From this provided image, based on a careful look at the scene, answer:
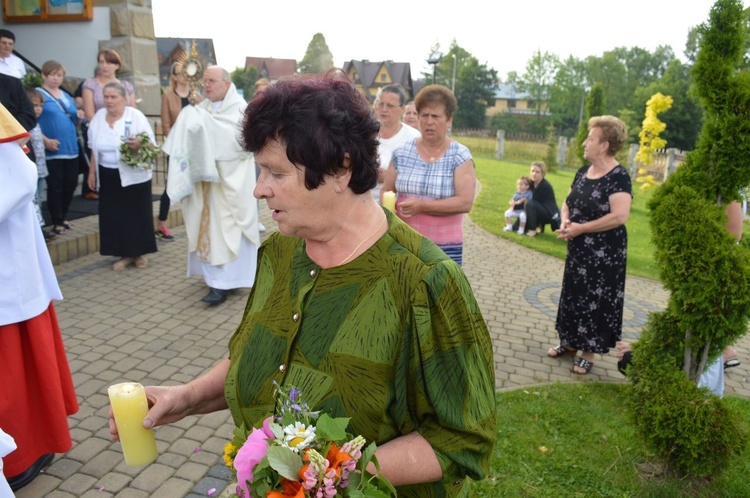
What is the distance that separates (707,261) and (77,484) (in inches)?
146

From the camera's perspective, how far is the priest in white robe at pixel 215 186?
587 centimetres

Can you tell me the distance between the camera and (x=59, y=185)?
7.81 metres

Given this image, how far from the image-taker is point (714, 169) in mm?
3346

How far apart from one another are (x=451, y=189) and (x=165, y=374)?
2687mm

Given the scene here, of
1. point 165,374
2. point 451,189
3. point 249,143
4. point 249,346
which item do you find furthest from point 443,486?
point 165,374

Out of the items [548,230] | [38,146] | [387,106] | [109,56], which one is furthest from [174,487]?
[548,230]

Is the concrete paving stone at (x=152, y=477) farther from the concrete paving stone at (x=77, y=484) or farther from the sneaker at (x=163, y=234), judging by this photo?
the sneaker at (x=163, y=234)

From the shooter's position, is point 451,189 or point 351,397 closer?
point 351,397

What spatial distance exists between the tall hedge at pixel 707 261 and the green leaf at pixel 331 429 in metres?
2.57

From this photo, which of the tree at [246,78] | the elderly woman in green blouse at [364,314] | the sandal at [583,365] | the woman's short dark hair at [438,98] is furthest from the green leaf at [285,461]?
the tree at [246,78]

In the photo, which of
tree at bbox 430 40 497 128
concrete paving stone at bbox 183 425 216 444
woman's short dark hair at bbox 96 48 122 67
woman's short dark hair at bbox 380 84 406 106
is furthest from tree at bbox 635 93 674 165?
tree at bbox 430 40 497 128

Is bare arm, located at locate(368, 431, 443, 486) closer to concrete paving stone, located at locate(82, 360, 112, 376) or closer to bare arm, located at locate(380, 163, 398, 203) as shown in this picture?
bare arm, located at locate(380, 163, 398, 203)

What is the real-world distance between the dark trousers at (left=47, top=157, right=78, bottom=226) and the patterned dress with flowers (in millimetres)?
6476

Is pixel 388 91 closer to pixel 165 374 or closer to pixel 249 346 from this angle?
pixel 165 374
